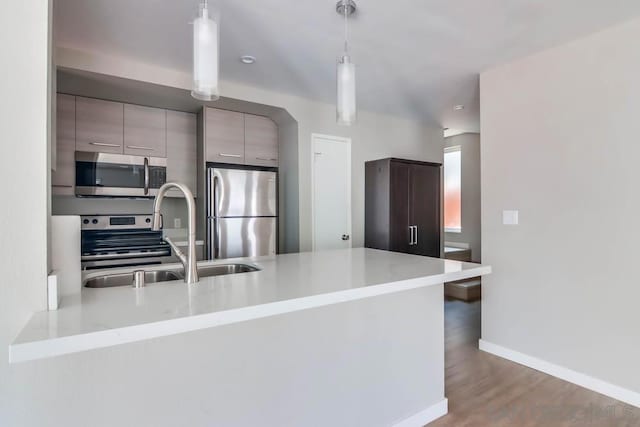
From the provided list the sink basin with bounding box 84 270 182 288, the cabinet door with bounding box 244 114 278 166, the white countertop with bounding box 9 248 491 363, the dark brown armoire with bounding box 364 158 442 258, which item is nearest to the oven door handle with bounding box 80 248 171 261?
the cabinet door with bounding box 244 114 278 166

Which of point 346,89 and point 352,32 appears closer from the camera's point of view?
point 346,89

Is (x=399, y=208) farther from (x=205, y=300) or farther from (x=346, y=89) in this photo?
(x=205, y=300)

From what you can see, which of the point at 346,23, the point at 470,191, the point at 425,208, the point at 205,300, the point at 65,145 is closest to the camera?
the point at 205,300

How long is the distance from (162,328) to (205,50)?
3.64 ft

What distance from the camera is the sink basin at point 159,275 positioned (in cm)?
166

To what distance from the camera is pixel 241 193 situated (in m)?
3.57

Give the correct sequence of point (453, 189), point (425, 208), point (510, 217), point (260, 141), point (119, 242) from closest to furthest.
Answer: point (510, 217)
point (119, 242)
point (260, 141)
point (425, 208)
point (453, 189)

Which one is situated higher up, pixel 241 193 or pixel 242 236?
pixel 241 193

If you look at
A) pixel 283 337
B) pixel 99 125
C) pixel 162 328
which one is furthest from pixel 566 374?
pixel 99 125

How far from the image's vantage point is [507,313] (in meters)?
2.88

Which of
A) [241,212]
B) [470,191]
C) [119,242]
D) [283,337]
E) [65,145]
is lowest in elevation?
[283,337]

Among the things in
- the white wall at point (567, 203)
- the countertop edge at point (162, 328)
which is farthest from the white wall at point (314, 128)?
the countertop edge at point (162, 328)

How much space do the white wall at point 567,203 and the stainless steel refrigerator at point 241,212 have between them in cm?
217

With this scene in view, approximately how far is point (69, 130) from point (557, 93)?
13.6ft
